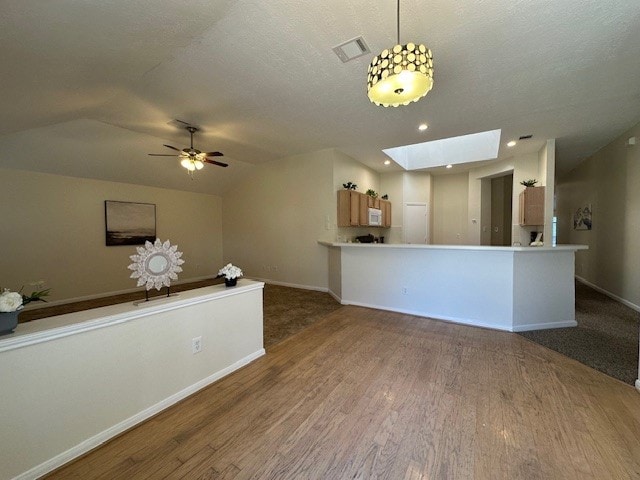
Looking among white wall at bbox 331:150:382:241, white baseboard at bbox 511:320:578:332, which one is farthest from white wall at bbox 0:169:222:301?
white baseboard at bbox 511:320:578:332

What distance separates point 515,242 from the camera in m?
5.75

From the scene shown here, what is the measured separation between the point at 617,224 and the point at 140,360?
7.44 m

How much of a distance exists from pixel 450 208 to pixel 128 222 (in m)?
8.81

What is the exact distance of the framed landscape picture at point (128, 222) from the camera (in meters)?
5.44

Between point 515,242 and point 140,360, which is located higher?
point 515,242

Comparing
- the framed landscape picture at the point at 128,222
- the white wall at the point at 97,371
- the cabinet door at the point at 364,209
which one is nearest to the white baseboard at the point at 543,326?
the cabinet door at the point at 364,209

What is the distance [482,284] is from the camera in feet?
11.4

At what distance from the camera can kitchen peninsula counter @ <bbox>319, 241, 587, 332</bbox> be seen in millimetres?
3334

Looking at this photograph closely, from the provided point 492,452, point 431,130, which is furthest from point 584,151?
point 492,452

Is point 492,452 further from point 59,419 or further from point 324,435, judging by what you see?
point 59,419

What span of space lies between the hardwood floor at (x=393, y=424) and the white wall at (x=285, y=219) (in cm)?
320

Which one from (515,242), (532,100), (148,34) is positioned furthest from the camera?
(515,242)

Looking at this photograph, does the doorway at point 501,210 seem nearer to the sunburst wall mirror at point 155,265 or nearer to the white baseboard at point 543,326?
the white baseboard at point 543,326

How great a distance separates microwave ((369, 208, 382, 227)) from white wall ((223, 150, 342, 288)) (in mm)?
1296
